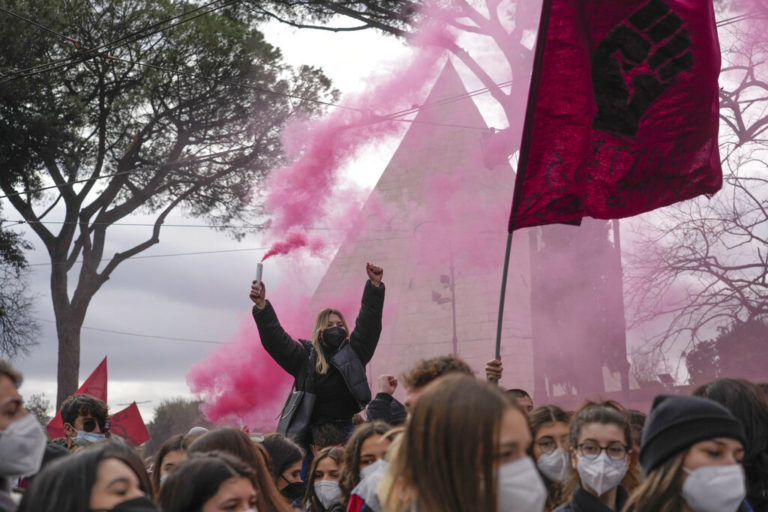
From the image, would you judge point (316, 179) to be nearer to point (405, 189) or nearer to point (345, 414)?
point (405, 189)

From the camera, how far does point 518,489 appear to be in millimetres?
1949

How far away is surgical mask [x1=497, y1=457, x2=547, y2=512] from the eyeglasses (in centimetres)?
165

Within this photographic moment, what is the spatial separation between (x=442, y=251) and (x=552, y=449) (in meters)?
17.6

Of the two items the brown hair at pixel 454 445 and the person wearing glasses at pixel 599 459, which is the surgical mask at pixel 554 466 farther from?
the brown hair at pixel 454 445

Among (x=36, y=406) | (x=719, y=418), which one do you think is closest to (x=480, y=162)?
(x=719, y=418)

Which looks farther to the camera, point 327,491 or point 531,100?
point 531,100

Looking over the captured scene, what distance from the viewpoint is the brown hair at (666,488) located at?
2773 millimetres

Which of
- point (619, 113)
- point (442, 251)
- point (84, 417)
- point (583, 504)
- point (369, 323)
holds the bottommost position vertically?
point (583, 504)

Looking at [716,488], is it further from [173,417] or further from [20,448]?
[173,417]

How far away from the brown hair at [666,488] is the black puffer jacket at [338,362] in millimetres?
2950

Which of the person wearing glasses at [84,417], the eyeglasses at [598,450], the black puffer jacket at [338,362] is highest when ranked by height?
the black puffer jacket at [338,362]

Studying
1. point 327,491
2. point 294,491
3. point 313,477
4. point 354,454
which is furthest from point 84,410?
point 354,454

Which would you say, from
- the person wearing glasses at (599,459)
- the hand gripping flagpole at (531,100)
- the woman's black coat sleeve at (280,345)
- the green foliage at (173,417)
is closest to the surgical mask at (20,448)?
the person wearing glasses at (599,459)

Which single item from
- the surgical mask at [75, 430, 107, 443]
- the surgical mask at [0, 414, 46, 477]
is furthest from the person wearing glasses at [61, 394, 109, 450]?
the surgical mask at [0, 414, 46, 477]
